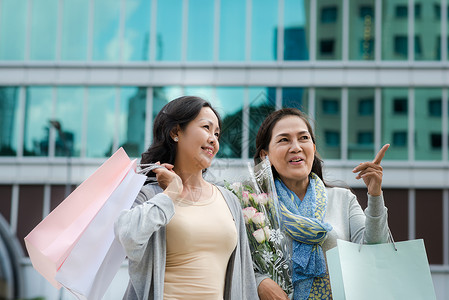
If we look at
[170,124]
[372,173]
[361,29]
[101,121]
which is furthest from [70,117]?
[372,173]

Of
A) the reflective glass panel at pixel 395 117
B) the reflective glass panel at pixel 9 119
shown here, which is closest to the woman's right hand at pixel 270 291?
the reflective glass panel at pixel 395 117

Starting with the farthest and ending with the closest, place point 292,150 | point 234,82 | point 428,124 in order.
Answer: point 234,82, point 428,124, point 292,150

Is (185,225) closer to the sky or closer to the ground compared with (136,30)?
closer to the ground

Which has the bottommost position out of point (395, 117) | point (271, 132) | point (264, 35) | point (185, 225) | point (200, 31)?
point (185, 225)

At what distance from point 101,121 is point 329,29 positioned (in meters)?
8.25

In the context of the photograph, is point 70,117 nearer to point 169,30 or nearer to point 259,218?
point 169,30

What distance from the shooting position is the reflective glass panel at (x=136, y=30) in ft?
70.1

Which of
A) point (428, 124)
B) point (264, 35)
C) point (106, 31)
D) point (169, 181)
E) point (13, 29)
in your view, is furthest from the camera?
point (13, 29)

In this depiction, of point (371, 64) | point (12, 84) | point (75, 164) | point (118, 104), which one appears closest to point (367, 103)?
point (371, 64)

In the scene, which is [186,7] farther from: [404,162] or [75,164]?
[404,162]

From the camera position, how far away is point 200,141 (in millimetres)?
3402

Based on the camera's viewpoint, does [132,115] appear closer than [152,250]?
No

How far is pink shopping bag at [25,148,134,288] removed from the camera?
9.67 feet

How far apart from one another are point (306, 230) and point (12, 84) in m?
20.3
